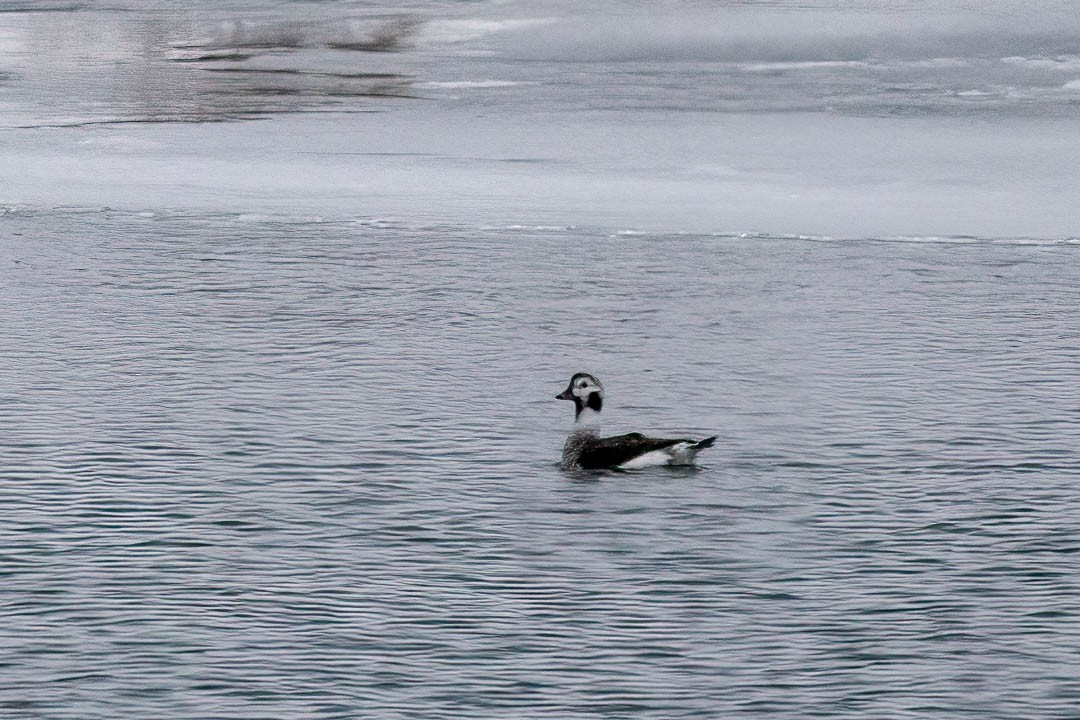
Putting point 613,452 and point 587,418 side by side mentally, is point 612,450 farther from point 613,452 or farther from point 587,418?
point 587,418

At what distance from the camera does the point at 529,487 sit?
25.3ft

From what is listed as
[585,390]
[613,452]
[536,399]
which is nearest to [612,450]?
[613,452]

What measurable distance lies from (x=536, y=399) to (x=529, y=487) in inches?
58.8

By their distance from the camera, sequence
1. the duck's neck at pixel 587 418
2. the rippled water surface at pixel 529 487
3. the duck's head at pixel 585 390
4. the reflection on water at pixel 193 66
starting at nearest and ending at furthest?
the rippled water surface at pixel 529 487
the duck's neck at pixel 587 418
the duck's head at pixel 585 390
the reflection on water at pixel 193 66

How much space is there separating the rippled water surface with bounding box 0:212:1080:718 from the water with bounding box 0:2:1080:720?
2 centimetres

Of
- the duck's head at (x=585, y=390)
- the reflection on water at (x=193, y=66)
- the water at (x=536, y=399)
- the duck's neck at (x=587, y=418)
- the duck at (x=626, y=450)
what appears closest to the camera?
the water at (x=536, y=399)

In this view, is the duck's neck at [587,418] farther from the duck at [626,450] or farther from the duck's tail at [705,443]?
the duck's tail at [705,443]

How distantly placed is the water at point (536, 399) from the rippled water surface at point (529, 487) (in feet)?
0.08

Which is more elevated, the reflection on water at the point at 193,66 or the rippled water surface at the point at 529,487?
the reflection on water at the point at 193,66

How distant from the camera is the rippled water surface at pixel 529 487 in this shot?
224 inches

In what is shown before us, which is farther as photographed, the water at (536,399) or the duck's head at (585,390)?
the duck's head at (585,390)

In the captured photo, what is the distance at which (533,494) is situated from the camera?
25.0ft

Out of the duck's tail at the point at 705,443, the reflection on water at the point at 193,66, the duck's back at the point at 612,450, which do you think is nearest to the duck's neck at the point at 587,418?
the duck's back at the point at 612,450

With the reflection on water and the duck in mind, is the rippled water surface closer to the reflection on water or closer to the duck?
the duck
